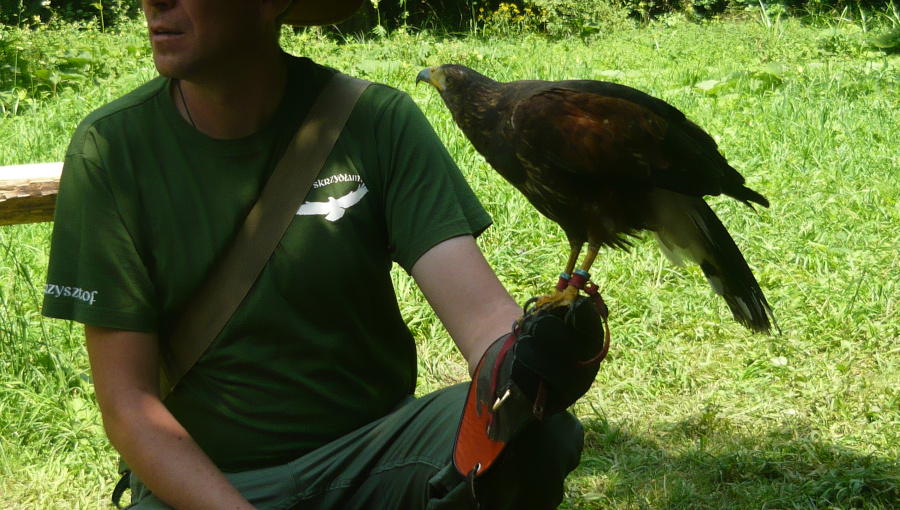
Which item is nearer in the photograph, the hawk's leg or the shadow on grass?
the hawk's leg

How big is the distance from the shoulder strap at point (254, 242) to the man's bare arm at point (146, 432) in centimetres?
10

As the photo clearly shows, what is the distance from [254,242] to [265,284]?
0.10m

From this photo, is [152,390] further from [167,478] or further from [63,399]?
[63,399]

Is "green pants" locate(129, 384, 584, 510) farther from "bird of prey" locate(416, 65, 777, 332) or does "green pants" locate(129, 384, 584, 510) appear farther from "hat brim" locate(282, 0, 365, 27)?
"hat brim" locate(282, 0, 365, 27)

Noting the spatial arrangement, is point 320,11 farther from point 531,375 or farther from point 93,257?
point 531,375

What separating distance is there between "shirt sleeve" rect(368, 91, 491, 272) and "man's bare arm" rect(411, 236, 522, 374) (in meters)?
0.04

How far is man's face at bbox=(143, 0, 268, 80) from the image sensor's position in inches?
75.5

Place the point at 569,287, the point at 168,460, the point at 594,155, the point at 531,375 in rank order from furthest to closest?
the point at 594,155 < the point at 569,287 < the point at 168,460 < the point at 531,375

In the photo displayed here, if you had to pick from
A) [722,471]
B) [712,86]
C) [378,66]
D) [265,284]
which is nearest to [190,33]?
[265,284]

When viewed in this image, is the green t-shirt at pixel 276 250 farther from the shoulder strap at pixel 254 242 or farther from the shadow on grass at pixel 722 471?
the shadow on grass at pixel 722 471

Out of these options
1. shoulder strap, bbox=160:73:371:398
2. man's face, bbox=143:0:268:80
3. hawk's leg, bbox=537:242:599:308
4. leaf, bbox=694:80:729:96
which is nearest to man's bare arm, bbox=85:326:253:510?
shoulder strap, bbox=160:73:371:398

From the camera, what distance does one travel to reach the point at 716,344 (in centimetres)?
387

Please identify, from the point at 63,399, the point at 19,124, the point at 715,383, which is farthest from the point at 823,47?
the point at 63,399

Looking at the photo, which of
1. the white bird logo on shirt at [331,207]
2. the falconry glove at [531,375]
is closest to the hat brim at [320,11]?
the white bird logo on shirt at [331,207]
